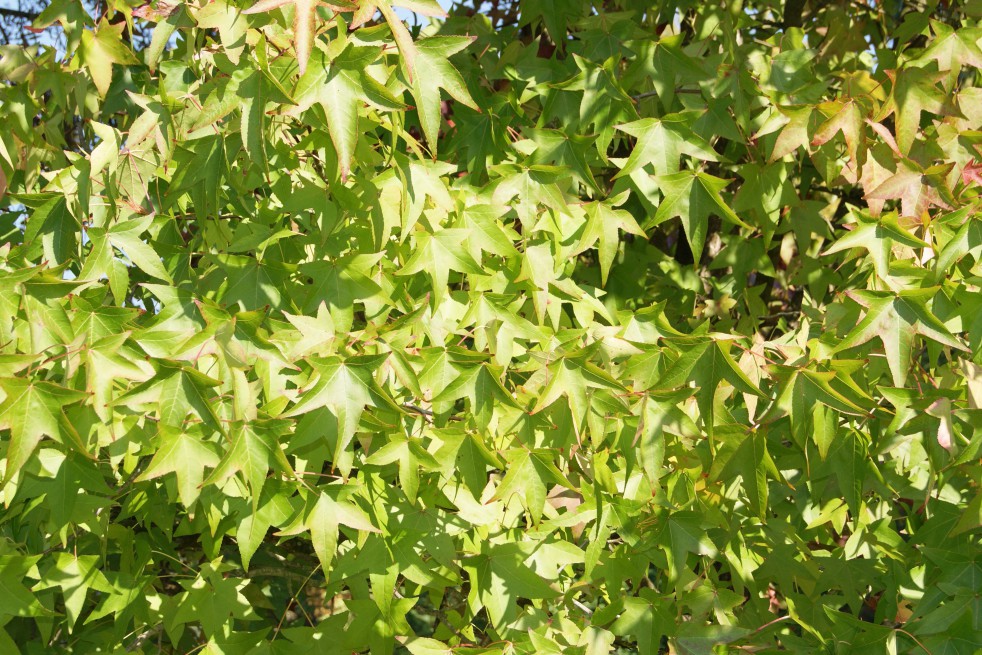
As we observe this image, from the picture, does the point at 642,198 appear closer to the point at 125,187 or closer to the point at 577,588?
the point at 577,588

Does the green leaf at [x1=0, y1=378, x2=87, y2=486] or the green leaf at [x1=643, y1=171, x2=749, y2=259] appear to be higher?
the green leaf at [x1=0, y1=378, x2=87, y2=486]

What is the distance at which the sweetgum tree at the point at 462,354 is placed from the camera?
1.60m

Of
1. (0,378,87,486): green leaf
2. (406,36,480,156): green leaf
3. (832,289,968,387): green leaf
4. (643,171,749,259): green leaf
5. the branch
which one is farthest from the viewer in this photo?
the branch

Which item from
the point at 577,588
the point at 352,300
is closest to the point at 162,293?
the point at 352,300

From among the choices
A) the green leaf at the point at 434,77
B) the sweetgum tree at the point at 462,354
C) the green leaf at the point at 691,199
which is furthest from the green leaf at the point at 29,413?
the green leaf at the point at 691,199

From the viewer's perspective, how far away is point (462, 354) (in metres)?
1.70

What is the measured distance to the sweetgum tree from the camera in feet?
5.24

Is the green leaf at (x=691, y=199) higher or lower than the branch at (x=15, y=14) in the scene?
lower

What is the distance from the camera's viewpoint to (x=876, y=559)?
2.30 metres

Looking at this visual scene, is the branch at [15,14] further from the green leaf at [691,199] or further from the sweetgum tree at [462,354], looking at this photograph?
the green leaf at [691,199]

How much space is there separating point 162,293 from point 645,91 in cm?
146

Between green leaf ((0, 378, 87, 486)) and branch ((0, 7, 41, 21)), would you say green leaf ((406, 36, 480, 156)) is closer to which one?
green leaf ((0, 378, 87, 486))

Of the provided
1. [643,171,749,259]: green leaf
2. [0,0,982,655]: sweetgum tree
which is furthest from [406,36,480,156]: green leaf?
[643,171,749,259]: green leaf

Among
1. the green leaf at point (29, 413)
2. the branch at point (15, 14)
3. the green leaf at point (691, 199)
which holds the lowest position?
the green leaf at point (691, 199)
